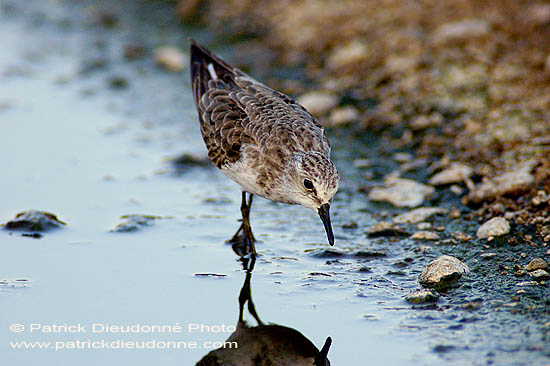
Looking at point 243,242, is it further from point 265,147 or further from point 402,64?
point 402,64

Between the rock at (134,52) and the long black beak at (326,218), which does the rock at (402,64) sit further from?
the long black beak at (326,218)

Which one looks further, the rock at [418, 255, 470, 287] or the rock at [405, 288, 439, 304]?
the rock at [418, 255, 470, 287]

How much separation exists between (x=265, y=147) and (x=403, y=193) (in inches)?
74.9

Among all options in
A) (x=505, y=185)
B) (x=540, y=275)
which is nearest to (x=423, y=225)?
(x=505, y=185)

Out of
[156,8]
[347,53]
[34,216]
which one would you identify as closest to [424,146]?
[347,53]

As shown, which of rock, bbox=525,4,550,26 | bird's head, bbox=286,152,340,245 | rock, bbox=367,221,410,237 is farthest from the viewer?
rock, bbox=525,4,550,26

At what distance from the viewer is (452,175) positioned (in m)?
7.64

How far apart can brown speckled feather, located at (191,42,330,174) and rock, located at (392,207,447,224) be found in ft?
3.78

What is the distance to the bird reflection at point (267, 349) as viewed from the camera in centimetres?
498

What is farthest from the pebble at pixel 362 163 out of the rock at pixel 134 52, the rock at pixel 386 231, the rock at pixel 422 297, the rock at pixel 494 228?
the rock at pixel 134 52

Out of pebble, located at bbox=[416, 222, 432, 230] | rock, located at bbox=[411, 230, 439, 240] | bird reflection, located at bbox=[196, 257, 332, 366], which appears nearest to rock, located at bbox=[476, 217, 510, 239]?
rock, located at bbox=[411, 230, 439, 240]

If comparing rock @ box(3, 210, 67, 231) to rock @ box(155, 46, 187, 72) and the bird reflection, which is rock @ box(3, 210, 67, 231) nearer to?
the bird reflection

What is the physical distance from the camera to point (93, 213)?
751 cm

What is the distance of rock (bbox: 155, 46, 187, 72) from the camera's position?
11711 millimetres
